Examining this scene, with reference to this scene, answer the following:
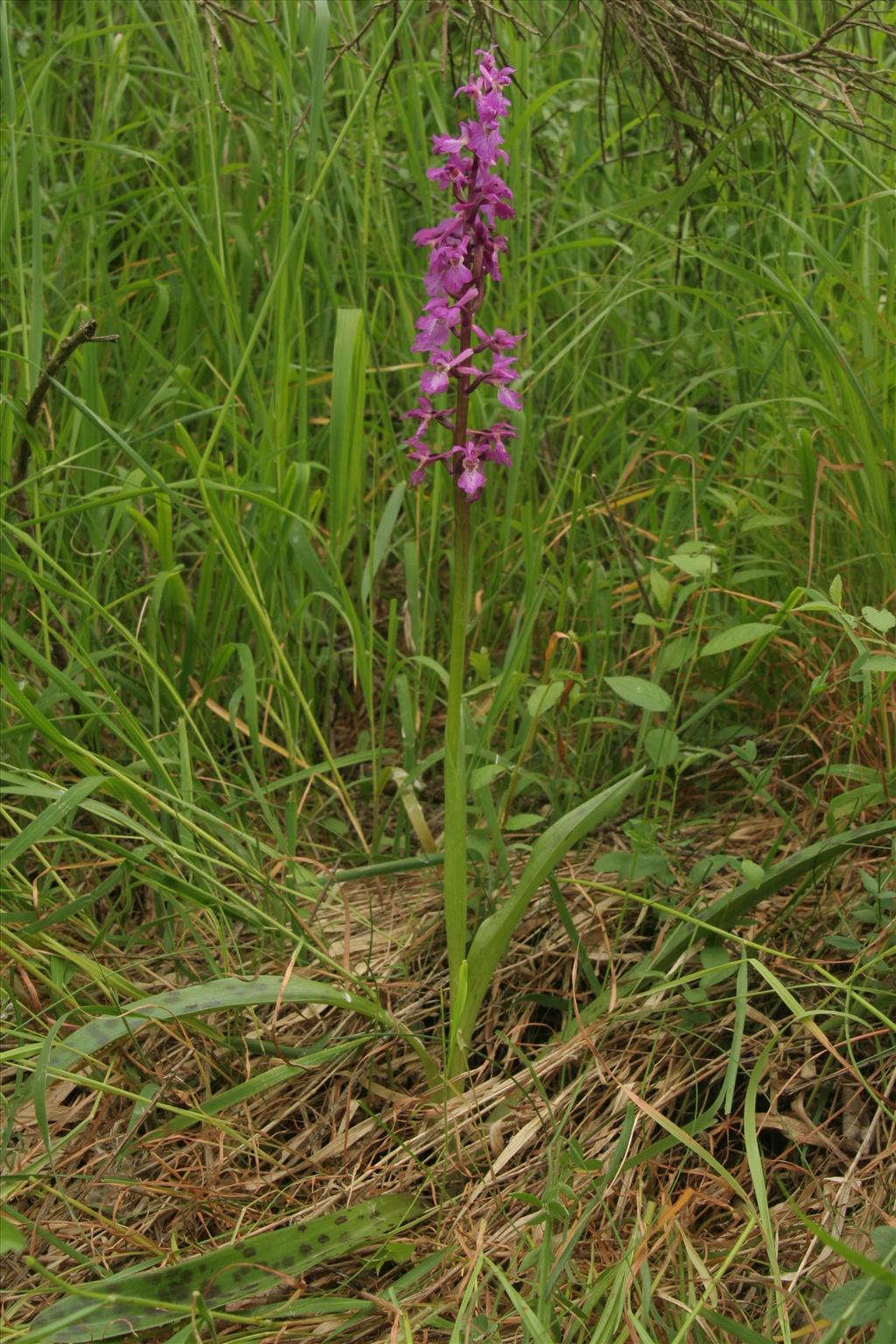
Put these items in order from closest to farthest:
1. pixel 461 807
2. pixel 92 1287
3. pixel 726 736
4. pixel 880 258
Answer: pixel 92 1287
pixel 461 807
pixel 726 736
pixel 880 258

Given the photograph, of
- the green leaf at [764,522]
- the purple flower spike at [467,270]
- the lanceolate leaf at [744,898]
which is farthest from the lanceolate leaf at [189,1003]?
the green leaf at [764,522]

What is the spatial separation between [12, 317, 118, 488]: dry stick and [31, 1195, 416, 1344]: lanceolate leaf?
1.14m

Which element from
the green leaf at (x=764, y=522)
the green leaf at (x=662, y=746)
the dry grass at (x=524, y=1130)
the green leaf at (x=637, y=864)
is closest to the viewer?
the dry grass at (x=524, y=1130)

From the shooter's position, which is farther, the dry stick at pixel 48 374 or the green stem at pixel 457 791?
the dry stick at pixel 48 374

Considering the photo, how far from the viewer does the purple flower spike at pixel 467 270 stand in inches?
64.3

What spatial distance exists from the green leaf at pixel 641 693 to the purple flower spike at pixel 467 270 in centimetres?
43

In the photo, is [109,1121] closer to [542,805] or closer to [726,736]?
[542,805]

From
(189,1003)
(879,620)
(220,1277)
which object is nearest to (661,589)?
(879,620)

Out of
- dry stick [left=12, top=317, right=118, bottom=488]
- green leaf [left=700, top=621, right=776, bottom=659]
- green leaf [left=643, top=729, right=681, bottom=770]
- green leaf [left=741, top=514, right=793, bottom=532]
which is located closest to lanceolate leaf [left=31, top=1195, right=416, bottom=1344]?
green leaf [left=643, top=729, right=681, bottom=770]

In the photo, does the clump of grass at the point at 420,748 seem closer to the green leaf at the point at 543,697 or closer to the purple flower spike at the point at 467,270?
the green leaf at the point at 543,697

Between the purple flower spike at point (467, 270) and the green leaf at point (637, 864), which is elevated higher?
the purple flower spike at point (467, 270)

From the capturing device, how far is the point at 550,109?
3.20 metres

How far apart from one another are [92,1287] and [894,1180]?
973mm

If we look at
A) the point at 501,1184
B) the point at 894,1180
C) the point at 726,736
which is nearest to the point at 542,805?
the point at 726,736
